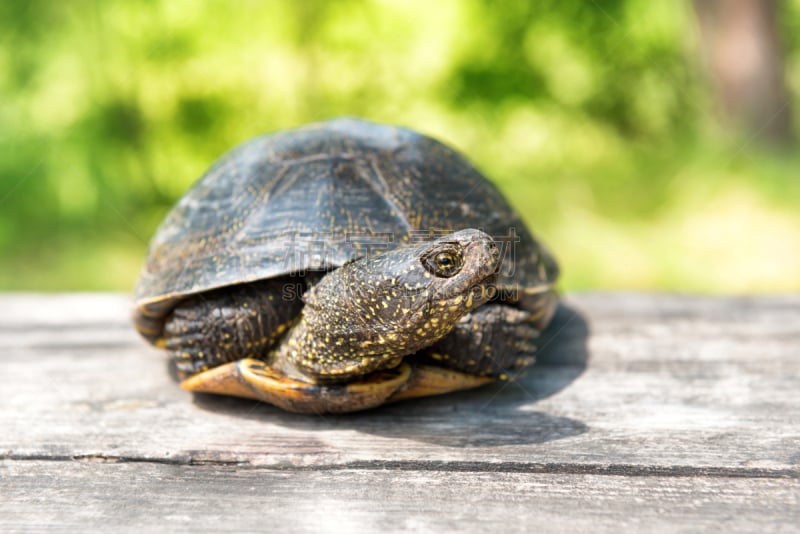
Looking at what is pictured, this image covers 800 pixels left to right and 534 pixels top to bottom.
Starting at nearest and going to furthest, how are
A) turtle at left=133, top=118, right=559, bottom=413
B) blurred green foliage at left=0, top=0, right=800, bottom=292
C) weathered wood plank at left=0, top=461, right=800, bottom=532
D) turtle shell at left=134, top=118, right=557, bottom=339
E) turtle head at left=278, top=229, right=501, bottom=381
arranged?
weathered wood plank at left=0, top=461, right=800, bottom=532, turtle head at left=278, top=229, right=501, bottom=381, turtle at left=133, top=118, right=559, bottom=413, turtle shell at left=134, top=118, right=557, bottom=339, blurred green foliage at left=0, top=0, right=800, bottom=292

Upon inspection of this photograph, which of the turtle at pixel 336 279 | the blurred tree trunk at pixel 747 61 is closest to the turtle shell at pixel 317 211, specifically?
the turtle at pixel 336 279

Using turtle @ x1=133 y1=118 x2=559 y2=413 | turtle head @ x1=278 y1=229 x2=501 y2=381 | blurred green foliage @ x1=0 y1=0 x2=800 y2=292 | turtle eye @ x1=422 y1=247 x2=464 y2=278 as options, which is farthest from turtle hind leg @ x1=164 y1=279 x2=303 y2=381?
blurred green foliage @ x1=0 y1=0 x2=800 y2=292

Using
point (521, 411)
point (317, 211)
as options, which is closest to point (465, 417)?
point (521, 411)

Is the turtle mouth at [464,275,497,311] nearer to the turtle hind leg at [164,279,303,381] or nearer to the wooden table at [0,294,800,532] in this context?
the wooden table at [0,294,800,532]

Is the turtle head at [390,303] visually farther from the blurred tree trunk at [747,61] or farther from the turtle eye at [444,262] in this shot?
the blurred tree trunk at [747,61]

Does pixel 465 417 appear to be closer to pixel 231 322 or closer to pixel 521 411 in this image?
pixel 521 411
